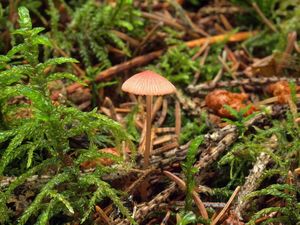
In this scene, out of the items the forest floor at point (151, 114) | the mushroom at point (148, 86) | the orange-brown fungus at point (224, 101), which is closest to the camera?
the forest floor at point (151, 114)

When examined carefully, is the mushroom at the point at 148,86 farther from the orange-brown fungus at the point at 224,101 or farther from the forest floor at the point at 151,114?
the orange-brown fungus at the point at 224,101

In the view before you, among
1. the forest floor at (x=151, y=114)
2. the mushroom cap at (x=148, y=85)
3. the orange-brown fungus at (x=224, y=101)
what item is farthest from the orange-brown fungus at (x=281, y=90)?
the mushroom cap at (x=148, y=85)

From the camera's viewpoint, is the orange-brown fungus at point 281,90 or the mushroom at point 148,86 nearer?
the mushroom at point 148,86

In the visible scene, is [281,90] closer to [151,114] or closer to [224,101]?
[224,101]

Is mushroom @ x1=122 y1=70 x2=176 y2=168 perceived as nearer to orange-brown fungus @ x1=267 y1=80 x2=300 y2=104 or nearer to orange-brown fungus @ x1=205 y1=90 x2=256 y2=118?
orange-brown fungus @ x1=205 y1=90 x2=256 y2=118

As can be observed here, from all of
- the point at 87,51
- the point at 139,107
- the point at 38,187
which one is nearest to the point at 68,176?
the point at 38,187

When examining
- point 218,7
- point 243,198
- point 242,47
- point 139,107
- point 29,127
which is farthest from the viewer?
point 218,7

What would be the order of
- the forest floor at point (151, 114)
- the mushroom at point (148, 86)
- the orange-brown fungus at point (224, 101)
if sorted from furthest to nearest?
the orange-brown fungus at point (224, 101), the mushroom at point (148, 86), the forest floor at point (151, 114)

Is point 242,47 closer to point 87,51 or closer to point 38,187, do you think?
point 87,51
